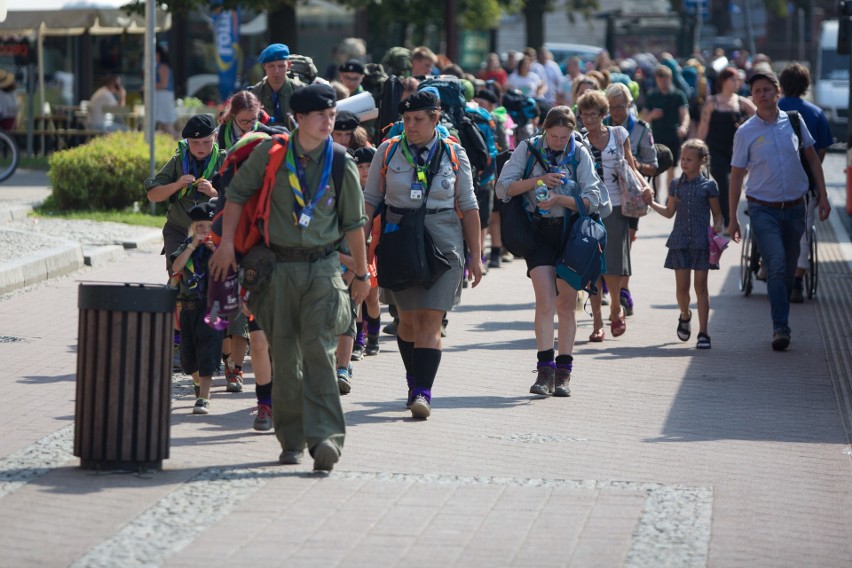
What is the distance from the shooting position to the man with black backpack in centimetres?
1084

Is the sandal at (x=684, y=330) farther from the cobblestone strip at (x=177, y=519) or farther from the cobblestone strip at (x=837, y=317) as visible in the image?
the cobblestone strip at (x=177, y=519)

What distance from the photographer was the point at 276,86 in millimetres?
10578

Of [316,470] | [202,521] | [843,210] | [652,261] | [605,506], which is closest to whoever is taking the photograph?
[202,521]

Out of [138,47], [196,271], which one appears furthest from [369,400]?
[138,47]

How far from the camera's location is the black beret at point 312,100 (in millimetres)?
6754

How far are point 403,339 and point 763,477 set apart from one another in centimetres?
244

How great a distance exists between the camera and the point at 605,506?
6422 millimetres

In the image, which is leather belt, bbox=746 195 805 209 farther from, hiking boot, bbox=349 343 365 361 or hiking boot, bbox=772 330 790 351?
hiking boot, bbox=349 343 365 361

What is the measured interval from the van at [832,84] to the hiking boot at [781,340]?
83.2ft

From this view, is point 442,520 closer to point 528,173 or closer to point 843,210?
point 528,173

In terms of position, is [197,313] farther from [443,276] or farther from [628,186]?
[628,186]

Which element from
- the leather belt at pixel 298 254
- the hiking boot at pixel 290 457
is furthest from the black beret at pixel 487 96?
the hiking boot at pixel 290 457

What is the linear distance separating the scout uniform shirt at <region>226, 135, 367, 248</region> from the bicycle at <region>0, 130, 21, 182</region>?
13239 mm

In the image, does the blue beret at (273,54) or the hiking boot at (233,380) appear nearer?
the hiking boot at (233,380)
